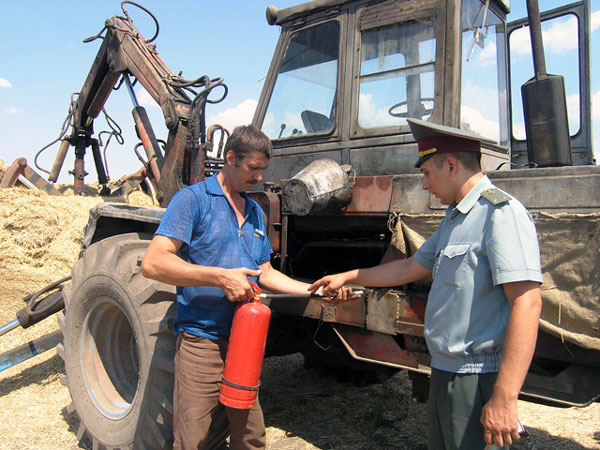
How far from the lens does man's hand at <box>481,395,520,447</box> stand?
1.63 m

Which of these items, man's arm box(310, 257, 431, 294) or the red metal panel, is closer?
man's arm box(310, 257, 431, 294)

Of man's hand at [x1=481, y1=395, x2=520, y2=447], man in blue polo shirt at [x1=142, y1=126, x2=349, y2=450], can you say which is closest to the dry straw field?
man in blue polo shirt at [x1=142, y1=126, x2=349, y2=450]

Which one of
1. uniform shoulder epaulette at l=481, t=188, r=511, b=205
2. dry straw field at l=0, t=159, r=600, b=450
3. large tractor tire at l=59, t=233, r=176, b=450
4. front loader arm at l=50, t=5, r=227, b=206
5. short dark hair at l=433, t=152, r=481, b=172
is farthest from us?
front loader arm at l=50, t=5, r=227, b=206

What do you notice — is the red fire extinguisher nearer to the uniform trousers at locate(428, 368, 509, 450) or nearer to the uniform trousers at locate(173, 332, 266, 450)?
the uniform trousers at locate(173, 332, 266, 450)

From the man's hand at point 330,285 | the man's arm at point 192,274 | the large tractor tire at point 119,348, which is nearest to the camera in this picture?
the man's arm at point 192,274

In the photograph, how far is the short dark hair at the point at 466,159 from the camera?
6.54 ft

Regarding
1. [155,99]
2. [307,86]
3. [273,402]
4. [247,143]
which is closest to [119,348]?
[273,402]

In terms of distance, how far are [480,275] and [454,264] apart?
11 cm

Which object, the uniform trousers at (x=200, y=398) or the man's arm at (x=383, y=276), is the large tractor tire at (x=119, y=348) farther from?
the man's arm at (x=383, y=276)

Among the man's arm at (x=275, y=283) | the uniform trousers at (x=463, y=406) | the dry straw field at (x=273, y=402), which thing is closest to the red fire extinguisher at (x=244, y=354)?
the man's arm at (x=275, y=283)

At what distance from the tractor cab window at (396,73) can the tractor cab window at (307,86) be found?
235 mm

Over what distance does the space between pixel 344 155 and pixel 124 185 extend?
5.73m

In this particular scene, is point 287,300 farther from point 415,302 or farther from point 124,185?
point 124,185

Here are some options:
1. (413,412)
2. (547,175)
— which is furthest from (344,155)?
(413,412)
